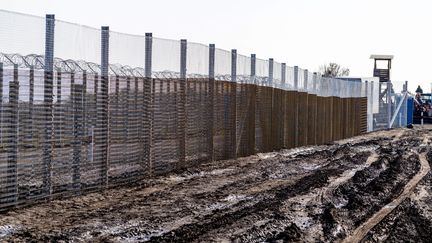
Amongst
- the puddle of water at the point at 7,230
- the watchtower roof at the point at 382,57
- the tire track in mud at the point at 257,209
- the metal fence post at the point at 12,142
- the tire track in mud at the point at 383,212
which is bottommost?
the tire track in mud at the point at 383,212

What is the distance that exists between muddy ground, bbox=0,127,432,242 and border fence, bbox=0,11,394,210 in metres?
0.45

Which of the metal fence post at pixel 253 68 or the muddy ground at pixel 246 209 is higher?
the metal fence post at pixel 253 68

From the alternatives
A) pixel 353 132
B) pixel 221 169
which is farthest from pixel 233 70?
pixel 353 132

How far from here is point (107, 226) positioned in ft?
36.8

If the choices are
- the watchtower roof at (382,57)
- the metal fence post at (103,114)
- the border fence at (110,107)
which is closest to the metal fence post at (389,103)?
the watchtower roof at (382,57)

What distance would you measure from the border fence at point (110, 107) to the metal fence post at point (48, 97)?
0.02m

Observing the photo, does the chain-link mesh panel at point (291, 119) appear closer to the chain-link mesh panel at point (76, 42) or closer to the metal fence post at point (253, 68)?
the metal fence post at point (253, 68)

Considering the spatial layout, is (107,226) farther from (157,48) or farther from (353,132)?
(353,132)

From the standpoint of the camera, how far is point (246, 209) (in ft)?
43.0

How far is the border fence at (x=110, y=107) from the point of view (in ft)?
40.8

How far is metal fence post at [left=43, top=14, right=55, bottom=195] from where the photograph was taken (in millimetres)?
13023

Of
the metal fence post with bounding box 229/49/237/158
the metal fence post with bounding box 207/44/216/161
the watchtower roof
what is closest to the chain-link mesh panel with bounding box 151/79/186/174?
the metal fence post with bounding box 207/44/216/161

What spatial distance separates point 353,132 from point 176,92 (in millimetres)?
24157

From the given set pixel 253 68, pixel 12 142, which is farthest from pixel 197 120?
pixel 12 142
